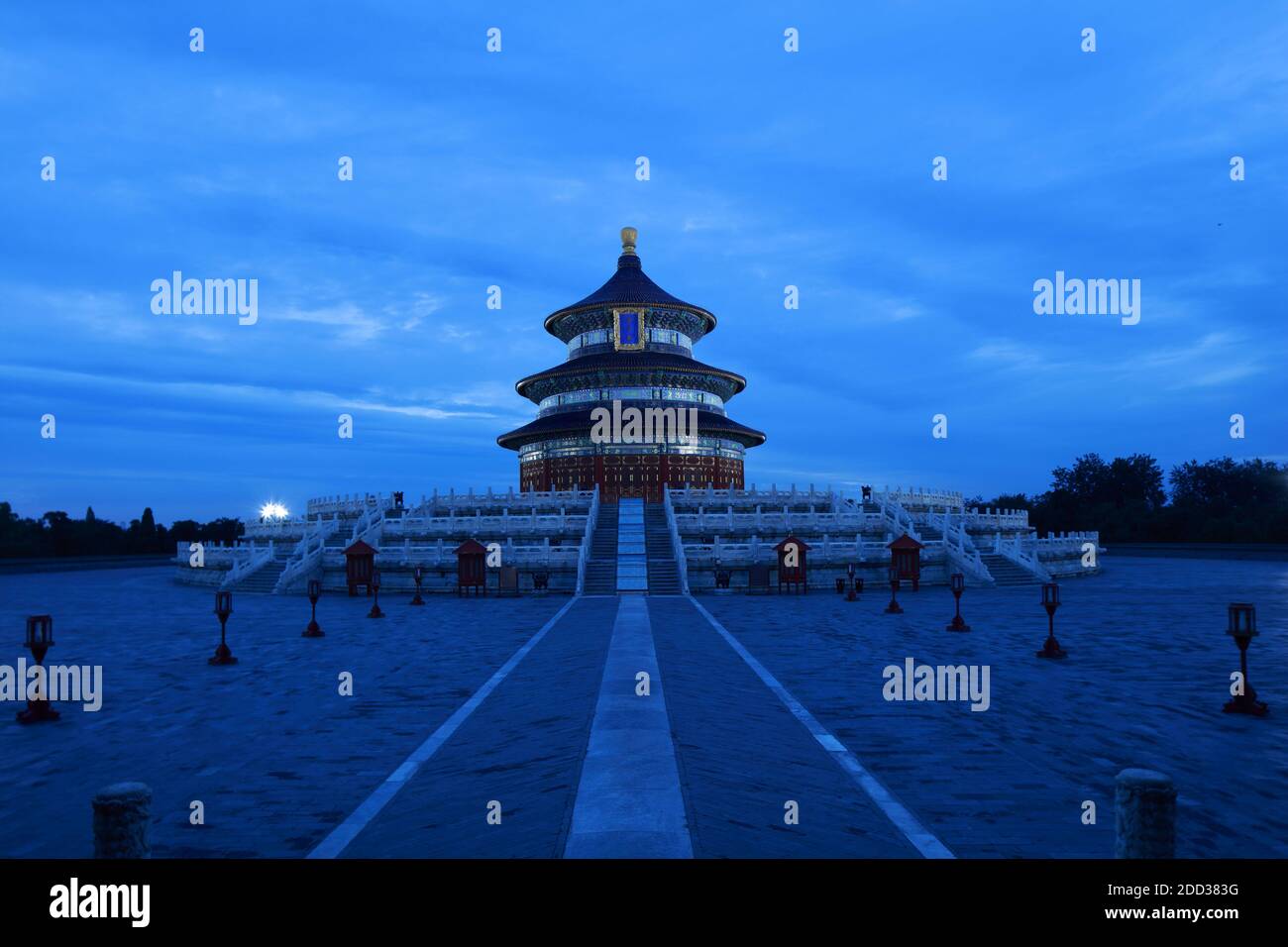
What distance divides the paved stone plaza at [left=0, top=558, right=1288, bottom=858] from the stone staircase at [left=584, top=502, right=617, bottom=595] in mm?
9417

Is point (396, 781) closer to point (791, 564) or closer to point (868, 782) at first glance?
point (868, 782)

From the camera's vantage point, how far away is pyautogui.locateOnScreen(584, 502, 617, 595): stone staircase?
96.1ft

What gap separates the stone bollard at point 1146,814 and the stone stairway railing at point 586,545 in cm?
2453

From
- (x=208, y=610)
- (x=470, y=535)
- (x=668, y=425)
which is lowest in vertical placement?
(x=208, y=610)

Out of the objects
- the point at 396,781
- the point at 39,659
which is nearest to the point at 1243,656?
the point at 396,781

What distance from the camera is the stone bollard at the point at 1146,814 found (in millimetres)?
4734

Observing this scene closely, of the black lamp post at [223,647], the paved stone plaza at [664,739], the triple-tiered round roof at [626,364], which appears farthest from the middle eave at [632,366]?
the black lamp post at [223,647]

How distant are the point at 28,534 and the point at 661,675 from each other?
77.0 meters

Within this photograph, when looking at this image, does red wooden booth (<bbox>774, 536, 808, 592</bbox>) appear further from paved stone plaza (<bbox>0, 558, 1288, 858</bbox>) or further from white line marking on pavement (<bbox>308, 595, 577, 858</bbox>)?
white line marking on pavement (<bbox>308, 595, 577, 858</bbox>)

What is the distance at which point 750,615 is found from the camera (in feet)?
74.8

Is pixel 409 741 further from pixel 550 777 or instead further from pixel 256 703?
pixel 256 703
